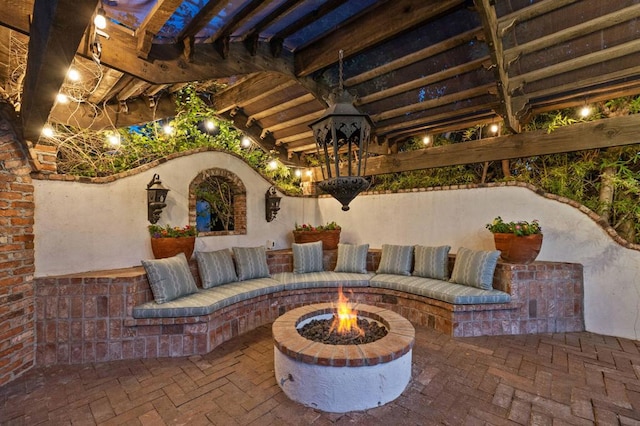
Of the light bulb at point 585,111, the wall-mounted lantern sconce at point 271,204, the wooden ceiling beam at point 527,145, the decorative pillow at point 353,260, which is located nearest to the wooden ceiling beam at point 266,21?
the wall-mounted lantern sconce at point 271,204

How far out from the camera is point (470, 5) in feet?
8.07

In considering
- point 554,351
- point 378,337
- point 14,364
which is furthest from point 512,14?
point 14,364

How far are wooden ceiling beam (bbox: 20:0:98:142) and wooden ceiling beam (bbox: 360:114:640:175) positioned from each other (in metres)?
4.28

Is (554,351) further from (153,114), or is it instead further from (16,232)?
(153,114)

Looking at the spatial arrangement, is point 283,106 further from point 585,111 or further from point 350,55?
point 585,111

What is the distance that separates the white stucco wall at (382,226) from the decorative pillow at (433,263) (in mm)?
536

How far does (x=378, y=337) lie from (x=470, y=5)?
9.79 ft

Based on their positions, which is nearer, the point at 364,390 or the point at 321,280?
the point at 364,390

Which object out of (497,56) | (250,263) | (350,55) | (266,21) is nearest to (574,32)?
(497,56)

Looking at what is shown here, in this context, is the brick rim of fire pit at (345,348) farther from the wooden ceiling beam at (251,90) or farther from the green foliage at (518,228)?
the wooden ceiling beam at (251,90)

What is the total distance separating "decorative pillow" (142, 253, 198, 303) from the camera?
2971 millimetres

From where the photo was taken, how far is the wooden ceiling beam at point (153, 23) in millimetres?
1872

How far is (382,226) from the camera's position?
207 inches

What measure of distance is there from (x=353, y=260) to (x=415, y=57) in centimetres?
286
